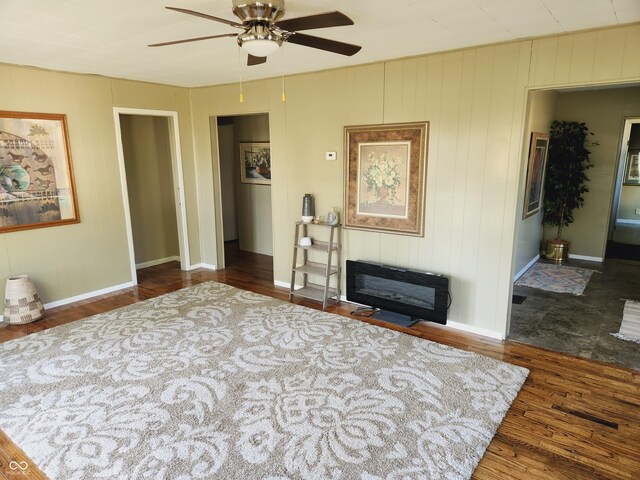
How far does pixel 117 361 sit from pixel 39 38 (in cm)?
255

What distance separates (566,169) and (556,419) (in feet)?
15.1

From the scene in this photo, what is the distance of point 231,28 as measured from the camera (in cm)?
280

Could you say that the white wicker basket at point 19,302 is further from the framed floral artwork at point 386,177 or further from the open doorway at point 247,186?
the framed floral artwork at point 386,177

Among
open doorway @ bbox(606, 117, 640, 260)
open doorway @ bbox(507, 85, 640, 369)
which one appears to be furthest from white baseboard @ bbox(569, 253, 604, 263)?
open doorway @ bbox(606, 117, 640, 260)

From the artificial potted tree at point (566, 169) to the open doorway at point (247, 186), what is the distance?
427 cm

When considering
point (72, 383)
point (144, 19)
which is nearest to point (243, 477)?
point (72, 383)

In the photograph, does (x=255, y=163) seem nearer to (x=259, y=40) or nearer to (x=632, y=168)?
(x=259, y=40)

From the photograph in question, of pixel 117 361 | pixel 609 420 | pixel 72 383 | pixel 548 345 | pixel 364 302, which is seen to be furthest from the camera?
pixel 364 302

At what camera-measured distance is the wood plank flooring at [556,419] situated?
7.03ft

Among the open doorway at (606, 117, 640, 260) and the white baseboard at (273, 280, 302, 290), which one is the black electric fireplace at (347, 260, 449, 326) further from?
the open doorway at (606, 117, 640, 260)

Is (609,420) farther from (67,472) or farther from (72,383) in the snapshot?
(72,383)

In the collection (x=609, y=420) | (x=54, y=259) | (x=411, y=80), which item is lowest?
(x=609, y=420)

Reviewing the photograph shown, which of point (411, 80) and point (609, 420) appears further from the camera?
point (411, 80)

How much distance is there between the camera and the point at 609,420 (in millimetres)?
2521
